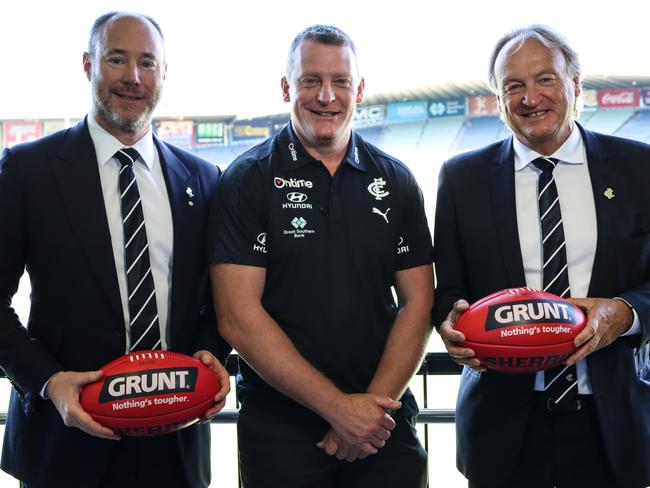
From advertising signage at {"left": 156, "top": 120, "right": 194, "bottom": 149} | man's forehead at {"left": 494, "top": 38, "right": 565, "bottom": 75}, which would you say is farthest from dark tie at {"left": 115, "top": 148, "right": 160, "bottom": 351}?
advertising signage at {"left": 156, "top": 120, "right": 194, "bottom": 149}

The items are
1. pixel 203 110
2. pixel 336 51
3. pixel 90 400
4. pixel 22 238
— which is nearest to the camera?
pixel 90 400

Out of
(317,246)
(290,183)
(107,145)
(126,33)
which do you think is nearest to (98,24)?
(126,33)

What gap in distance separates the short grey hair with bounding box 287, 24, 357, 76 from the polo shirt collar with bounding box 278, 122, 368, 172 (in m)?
0.15

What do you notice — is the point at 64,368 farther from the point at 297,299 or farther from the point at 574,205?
the point at 574,205

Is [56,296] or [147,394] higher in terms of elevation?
[56,296]

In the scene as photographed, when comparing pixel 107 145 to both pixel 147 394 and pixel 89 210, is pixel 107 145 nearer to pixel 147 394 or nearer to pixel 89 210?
pixel 89 210

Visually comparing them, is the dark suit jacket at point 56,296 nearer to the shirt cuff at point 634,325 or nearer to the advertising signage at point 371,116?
the shirt cuff at point 634,325

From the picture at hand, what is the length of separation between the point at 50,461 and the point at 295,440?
0.52 meters

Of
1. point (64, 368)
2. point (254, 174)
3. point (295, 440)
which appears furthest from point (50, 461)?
point (254, 174)

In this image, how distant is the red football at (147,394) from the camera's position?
4.62 ft

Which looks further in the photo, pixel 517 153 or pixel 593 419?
pixel 517 153

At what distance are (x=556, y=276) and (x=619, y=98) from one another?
16465 mm

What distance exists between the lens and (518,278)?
5.22ft

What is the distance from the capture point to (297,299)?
5.28ft
